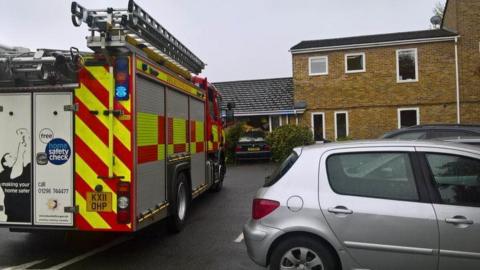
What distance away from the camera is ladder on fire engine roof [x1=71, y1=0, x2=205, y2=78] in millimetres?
5167

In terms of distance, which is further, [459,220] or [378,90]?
[378,90]

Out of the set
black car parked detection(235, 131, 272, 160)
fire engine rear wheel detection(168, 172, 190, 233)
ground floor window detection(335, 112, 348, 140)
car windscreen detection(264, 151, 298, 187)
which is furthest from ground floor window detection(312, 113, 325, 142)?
car windscreen detection(264, 151, 298, 187)

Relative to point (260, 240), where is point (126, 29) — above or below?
above

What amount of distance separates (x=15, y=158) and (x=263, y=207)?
322cm

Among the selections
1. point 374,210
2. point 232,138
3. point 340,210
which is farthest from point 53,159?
point 232,138

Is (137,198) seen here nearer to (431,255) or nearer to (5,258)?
(5,258)

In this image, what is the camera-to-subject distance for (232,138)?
74.1 feet

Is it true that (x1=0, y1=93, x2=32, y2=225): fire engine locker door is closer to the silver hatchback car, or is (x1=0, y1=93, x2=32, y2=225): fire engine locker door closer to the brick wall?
the silver hatchback car

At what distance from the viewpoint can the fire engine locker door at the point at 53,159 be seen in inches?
216

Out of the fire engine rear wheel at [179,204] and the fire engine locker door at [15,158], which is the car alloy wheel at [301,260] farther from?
the fire engine locker door at [15,158]

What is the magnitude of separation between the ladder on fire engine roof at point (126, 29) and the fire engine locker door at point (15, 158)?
1.21 m

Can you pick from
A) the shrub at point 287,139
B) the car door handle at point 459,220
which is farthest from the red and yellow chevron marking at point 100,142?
the shrub at point 287,139

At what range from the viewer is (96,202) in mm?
5434

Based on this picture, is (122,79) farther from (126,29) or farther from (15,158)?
(15,158)
